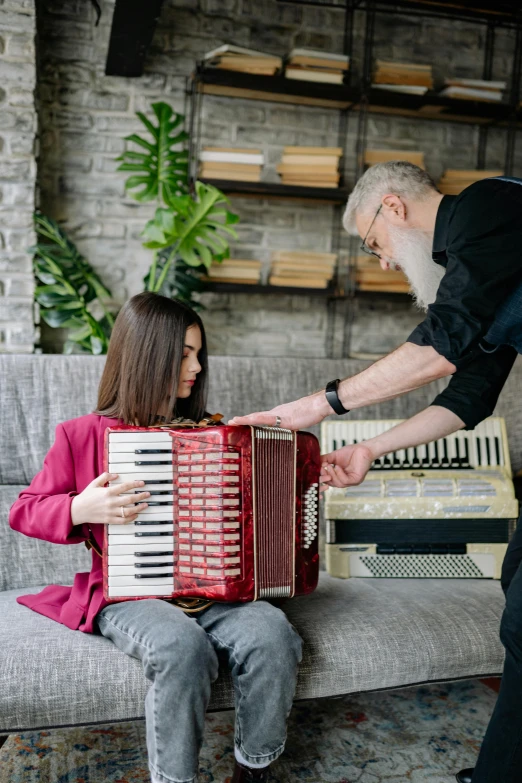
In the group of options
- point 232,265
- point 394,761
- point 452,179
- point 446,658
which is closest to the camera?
point 446,658

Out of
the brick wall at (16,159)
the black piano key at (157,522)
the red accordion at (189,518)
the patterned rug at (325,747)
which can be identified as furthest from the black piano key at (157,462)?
the brick wall at (16,159)

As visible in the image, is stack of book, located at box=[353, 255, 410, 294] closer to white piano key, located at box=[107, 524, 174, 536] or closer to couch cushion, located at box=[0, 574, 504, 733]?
couch cushion, located at box=[0, 574, 504, 733]

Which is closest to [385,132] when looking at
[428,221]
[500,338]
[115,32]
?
[115,32]

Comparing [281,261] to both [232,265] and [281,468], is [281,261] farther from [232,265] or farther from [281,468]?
[281,468]

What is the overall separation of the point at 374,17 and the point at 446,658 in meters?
3.40

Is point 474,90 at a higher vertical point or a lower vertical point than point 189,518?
higher

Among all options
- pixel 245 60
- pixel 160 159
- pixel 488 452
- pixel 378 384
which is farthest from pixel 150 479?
pixel 245 60

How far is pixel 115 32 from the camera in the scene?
317cm

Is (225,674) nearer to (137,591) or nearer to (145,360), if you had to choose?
(137,591)

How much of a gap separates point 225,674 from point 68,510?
19.3 inches

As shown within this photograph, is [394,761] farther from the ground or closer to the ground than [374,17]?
closer to the ground

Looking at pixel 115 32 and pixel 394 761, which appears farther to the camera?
pixel 115 32

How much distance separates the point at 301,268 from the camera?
3.63 meters

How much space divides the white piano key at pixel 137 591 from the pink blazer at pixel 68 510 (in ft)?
0.43
